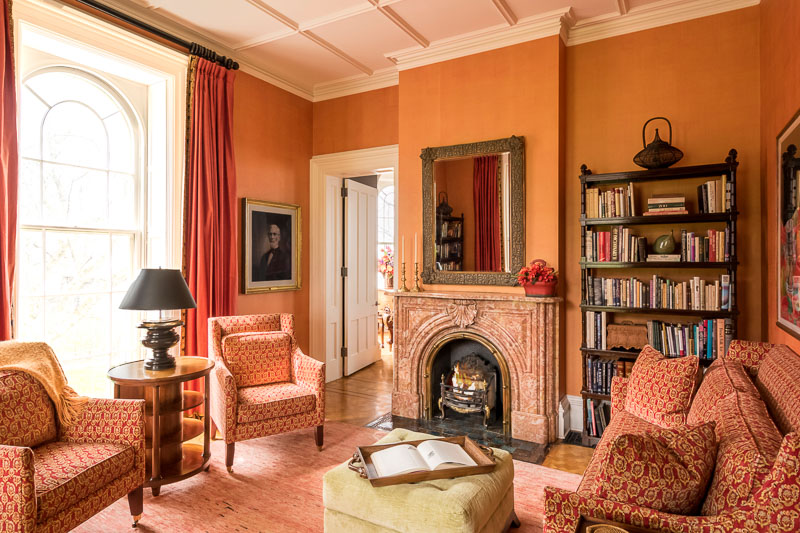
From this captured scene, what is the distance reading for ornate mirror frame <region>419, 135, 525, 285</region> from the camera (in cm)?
379

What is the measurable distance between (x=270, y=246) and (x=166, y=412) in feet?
6.87

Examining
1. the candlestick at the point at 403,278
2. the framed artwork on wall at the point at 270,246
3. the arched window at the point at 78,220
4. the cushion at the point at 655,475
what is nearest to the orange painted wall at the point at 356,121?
the framed artwork on wall at the point at 270,246

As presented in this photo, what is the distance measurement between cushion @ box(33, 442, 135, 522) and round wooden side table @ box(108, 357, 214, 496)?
410 millimetres

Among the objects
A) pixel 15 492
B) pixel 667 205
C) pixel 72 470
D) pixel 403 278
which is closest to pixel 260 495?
pixel 72 470

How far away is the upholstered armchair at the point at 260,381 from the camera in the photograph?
3.08 metres

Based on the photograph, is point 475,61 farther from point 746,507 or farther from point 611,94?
point 746,507

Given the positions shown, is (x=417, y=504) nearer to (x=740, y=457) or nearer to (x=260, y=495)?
(x=740, y=457)

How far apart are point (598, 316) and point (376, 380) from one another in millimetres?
2728

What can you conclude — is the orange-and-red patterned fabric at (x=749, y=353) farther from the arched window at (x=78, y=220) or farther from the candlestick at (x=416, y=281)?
the arched window at (x=78, y=220)

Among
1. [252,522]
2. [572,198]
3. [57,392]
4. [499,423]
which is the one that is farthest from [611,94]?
[57,392]

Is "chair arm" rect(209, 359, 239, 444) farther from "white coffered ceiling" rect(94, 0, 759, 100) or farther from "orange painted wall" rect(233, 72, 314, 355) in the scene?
"white coffered ceiling" rect(94, 0, 759, 100)

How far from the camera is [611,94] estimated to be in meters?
3.70

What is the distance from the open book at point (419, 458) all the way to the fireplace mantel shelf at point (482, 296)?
1.59 metres

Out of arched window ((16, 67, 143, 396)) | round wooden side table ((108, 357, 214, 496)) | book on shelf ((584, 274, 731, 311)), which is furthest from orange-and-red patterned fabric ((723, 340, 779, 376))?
arched window ((16, 67, 143, 396))
